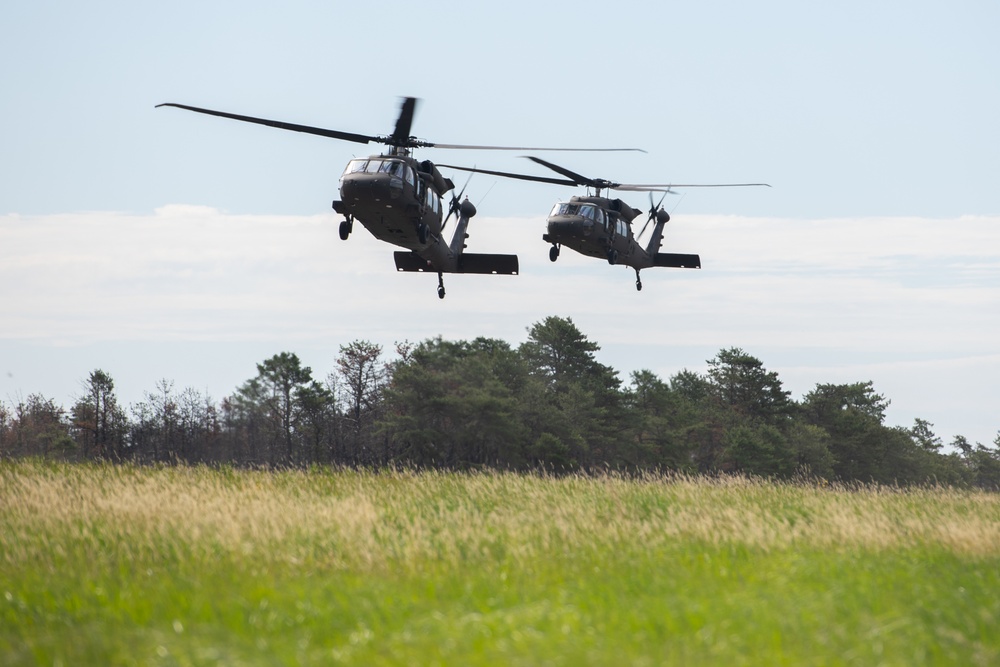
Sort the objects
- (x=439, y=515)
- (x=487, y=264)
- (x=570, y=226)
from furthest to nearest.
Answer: (x=570, y=226)
(x=487, y=264)
(x=439, y=515)

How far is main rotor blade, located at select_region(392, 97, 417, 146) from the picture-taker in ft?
71.1

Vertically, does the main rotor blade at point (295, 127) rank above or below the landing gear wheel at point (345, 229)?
above

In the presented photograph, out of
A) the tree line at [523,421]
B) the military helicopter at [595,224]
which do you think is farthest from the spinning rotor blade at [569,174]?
the tree line at [523,421]

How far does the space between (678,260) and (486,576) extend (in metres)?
19.8

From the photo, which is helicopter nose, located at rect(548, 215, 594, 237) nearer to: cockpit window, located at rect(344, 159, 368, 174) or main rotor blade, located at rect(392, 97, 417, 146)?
main rotor blade, located at rect(392, 97, 417, 146)

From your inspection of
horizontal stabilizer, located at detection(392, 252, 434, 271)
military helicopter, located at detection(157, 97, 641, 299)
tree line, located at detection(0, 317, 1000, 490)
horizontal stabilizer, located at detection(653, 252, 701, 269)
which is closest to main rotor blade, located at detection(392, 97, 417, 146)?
military helicopter, located at detection(157, 97, 641, 299)

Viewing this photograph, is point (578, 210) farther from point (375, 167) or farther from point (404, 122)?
point (375, 167)

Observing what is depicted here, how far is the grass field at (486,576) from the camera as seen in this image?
9219 millimetres

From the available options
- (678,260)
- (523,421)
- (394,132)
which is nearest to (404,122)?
(394,132)

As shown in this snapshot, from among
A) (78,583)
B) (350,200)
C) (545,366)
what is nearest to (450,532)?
(78,583)

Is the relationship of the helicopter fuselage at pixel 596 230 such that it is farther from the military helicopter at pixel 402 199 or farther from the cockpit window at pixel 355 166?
the cockpit window at pixel 355 166

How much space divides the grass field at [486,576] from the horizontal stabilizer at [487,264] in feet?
19.5

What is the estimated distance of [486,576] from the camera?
12.5 meters

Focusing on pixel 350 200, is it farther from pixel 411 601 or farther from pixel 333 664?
pixel 333 664
